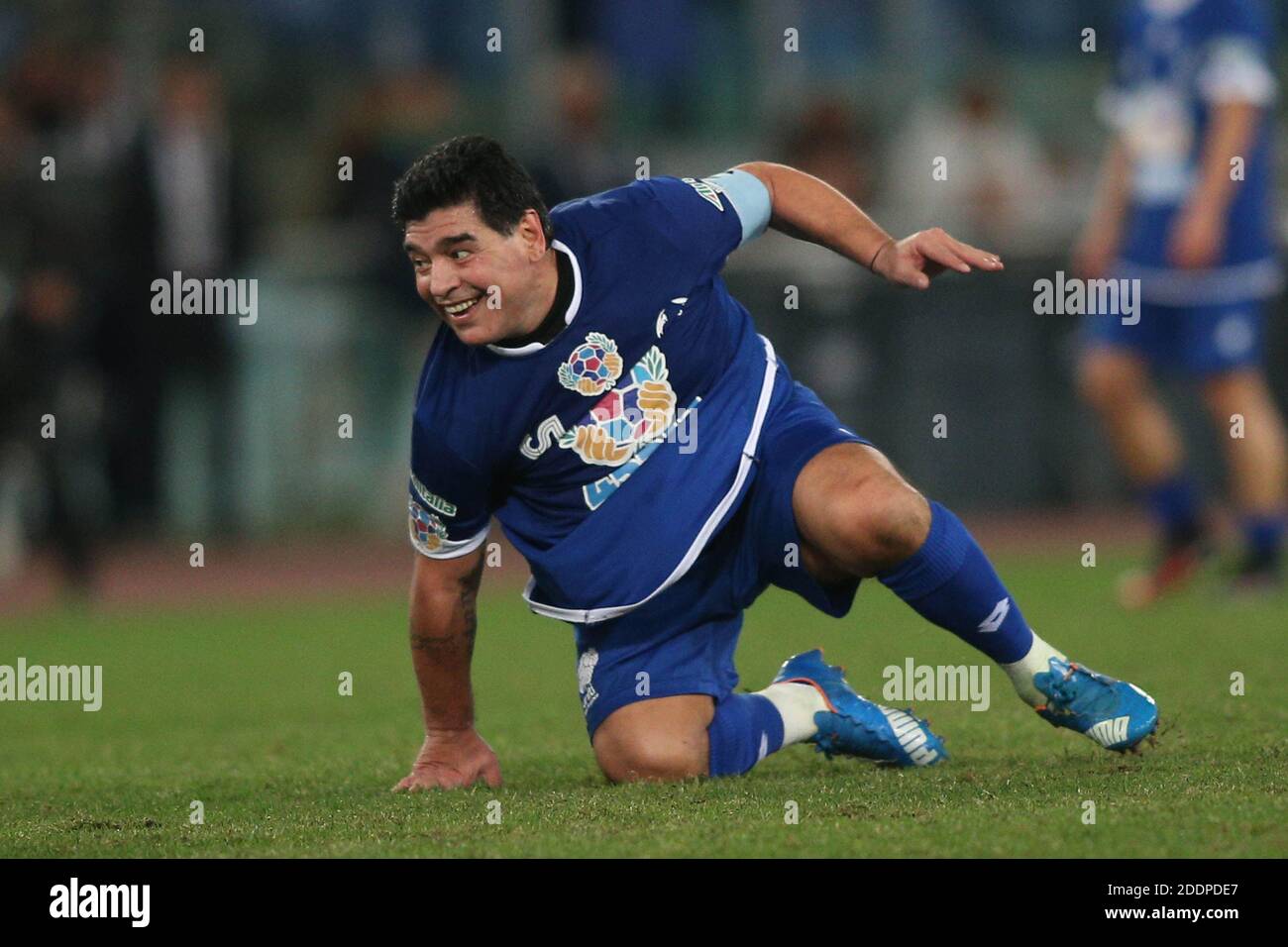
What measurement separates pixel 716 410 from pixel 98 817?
165cm

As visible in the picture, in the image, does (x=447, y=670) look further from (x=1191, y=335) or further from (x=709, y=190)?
(x=1191, y=335)

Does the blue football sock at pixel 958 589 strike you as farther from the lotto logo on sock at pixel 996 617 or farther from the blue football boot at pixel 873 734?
the blue football boot at pixel 873 734

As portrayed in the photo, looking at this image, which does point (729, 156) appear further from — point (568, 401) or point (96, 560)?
point (568, 401)

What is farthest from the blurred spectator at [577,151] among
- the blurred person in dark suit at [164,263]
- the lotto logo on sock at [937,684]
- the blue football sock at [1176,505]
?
the lotto logo on sock at [937,684]

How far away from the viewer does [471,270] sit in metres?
4.48

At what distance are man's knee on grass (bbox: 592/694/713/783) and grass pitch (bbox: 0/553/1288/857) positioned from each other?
0.11 meters

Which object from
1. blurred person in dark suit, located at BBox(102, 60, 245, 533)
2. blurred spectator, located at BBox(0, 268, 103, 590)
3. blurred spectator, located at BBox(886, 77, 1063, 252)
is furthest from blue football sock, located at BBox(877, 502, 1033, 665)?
blurred spectator, located at BBox(886, 77, 1063, 252)

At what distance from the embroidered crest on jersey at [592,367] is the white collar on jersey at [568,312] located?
0.21 ft

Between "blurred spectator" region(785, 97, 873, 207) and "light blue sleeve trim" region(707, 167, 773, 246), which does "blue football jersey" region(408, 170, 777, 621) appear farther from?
"blurred spectator" region(785, 97, 873, 207)

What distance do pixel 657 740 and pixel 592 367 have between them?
2.80ft

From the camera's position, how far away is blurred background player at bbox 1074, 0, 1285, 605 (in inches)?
333

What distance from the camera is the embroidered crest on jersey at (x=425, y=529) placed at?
4.71 metres
